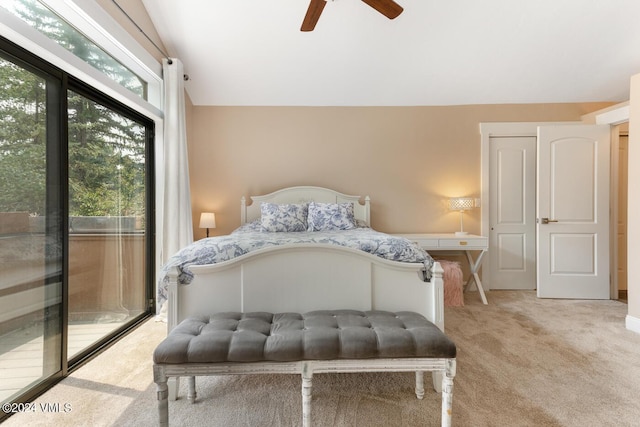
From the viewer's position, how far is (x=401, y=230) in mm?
3846

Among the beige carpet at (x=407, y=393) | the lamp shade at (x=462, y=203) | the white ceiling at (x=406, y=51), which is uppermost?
the white ceiling at (x=406, y=51)

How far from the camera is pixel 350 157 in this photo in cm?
383

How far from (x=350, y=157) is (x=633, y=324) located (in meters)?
3.11

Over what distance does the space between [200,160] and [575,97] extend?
472 cm

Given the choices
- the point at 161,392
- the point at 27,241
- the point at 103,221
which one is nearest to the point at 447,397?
the point at 161,392

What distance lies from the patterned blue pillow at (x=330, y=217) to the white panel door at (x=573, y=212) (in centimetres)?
218

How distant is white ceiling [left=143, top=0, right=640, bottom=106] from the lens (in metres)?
2.66

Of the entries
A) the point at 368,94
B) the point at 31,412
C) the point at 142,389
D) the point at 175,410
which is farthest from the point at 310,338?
the point at 368,94

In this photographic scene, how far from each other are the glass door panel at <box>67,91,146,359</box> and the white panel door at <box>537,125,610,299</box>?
167 inches

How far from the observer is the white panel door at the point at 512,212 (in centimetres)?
372

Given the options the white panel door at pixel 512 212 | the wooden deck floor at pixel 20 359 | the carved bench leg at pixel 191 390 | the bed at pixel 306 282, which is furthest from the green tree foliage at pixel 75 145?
the white panel door at pixel 512 212

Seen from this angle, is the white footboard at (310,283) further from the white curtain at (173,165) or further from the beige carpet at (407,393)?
the white curtain at (173,165)

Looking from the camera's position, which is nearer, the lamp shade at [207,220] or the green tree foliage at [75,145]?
the green tree foliage at [75,145]

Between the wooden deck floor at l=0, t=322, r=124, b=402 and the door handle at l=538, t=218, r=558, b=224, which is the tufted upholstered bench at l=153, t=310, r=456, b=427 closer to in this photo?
the wooden deck floor at l=0, t=322, r=124, b=402
